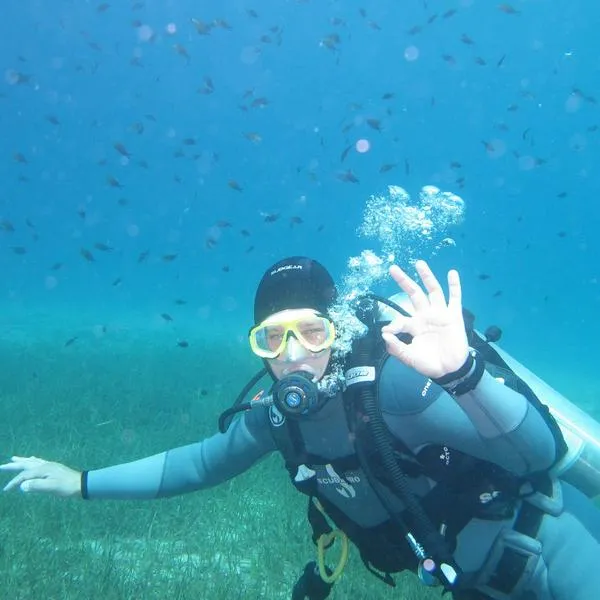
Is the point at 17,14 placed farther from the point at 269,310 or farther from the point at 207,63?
the point at 269,310

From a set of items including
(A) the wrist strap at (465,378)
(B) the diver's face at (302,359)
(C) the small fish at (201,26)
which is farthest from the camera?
(C) the small fish at (201,26)

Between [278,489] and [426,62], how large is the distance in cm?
11267

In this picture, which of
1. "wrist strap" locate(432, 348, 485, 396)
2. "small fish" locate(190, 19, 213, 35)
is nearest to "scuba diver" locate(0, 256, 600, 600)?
"wrist strap" locate(432, 348, 485, 396)

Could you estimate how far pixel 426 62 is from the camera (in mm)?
104312

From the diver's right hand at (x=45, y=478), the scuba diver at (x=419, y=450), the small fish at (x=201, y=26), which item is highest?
the scuba diver at (x=419, y=450)

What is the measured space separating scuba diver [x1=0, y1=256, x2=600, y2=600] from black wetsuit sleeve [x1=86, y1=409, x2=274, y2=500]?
0.09ft

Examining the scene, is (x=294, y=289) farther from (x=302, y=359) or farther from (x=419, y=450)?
(x=419, y=450)

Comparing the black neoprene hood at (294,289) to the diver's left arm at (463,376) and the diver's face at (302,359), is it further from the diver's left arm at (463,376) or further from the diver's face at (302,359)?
the diver's left arm at (463,376)

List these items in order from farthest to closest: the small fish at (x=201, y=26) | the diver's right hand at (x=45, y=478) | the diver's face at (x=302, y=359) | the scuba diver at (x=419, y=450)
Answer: the small fish at (x=201, y=26) < the diver's right hand at (x=45, y=478) < the diver's face at (x=302, y=359) < the scuba diver at (x=419, y=450)

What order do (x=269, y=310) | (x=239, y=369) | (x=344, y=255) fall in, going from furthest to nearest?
(x=344, y=255) < (x=239, y=369) < (x=269, y=310)

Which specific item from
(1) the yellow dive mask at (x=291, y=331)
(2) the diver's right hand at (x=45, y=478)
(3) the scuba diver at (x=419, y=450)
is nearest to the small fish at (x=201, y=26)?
(3) the scuba diver at (x=419, y=450)

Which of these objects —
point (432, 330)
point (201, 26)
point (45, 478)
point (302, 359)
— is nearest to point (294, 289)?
point (302, 359)

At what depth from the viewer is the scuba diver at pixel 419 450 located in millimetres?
2447

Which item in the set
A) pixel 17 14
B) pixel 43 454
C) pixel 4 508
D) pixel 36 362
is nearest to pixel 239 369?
pixel 36 362
